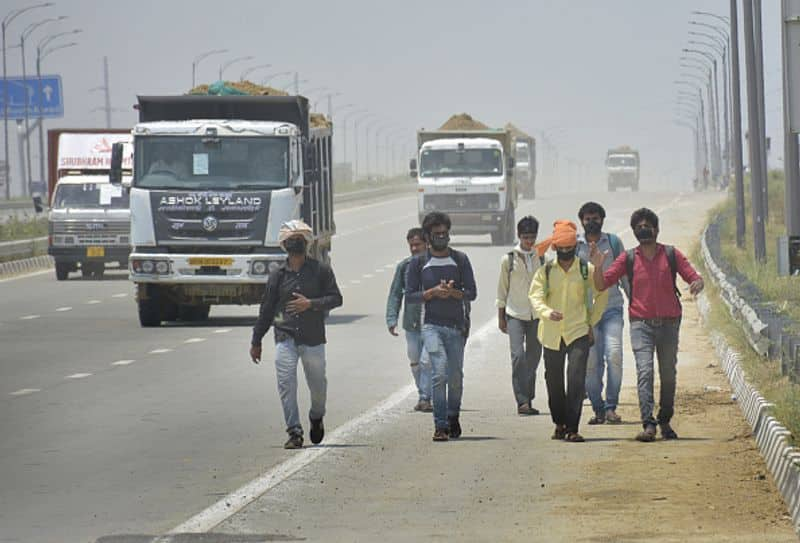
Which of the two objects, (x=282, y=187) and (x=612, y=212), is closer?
(x=282, y=187)

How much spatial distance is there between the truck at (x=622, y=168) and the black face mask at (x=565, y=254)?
117807 mm

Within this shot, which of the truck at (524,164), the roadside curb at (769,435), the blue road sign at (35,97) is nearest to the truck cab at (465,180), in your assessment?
the roadside curb at (769,435)

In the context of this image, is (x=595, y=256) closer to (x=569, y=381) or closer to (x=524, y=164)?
(x=569, y=381)

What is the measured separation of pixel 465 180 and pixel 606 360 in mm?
37168

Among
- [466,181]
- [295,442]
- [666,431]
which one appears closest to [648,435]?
[666,431]

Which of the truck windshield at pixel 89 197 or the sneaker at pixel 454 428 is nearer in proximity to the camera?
the sneaker at pixel 454 428

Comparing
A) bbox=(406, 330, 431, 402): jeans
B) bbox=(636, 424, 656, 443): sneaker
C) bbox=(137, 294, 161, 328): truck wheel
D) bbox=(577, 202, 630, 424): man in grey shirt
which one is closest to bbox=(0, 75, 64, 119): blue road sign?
bbox=(137, 294, 161, 328): truck wheel

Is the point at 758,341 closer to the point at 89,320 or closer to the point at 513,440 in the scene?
the point at 513,440

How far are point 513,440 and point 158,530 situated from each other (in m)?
4.66

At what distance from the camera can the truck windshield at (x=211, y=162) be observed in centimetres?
2712

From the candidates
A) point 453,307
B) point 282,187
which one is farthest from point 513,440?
point 282,187

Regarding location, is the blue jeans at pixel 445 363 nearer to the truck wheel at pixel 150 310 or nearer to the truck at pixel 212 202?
the truck at pixel 212 202

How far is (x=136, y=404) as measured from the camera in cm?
1822

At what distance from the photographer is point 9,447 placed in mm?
15062
